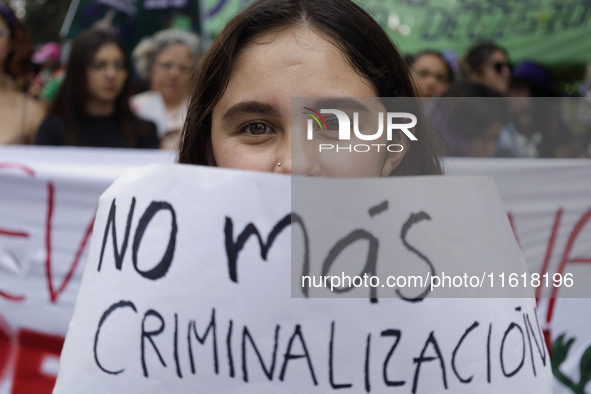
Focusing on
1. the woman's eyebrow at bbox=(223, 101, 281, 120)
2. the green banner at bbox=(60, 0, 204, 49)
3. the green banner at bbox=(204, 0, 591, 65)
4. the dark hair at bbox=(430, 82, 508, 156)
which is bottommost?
the woman's eyebrow at bbox=(223, 101, 281, 120)

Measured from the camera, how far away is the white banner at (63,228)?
7.63ft

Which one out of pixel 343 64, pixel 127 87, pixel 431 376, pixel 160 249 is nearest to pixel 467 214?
pixel 431 376

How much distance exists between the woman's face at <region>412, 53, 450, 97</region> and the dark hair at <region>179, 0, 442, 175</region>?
255 centimetres

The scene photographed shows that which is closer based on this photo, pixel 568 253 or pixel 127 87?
pixel 568 253

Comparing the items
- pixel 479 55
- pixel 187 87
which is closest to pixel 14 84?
pixel 187 87

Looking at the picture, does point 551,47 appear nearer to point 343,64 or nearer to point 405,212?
point 343,64

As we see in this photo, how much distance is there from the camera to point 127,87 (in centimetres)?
331

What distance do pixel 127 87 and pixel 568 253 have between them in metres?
2.64

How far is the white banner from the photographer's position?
2.32 metres

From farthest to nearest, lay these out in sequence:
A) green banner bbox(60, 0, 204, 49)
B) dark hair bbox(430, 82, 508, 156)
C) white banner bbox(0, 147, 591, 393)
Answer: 1. green banner bbox(60, 0, 204, 49)
2. dark hair bbox(430, 82, 508, 156)
3. white banner bbox(0, 147, 591, 393)

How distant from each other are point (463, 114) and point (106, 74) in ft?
7.02

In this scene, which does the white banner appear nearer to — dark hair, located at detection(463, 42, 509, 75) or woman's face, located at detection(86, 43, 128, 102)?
woman's face, located at detection(86, 43, 128, 102)

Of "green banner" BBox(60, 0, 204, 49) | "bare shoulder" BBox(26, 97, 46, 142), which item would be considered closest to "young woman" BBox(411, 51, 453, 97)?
"bare shoulder" BBox(26, 97, 46, 142)

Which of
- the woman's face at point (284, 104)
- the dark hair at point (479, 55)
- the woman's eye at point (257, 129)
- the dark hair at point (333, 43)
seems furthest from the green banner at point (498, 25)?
the woman's eye at point (257, 129)
